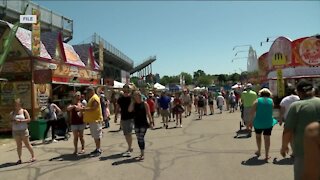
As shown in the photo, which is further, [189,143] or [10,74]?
[10,74]

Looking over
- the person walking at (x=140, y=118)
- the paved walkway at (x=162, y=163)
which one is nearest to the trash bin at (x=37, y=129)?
the paved walkway at (x=162, y=163)

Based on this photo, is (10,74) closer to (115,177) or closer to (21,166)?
(21,166)

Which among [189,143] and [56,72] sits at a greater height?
[56,72]

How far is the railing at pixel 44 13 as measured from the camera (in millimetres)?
26956

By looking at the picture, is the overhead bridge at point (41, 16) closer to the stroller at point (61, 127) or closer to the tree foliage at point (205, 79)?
the stroller at point (61, 127)

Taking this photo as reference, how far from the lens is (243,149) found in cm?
1008

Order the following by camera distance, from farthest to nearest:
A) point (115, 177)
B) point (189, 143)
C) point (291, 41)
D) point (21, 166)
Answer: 1. point (291, 41)
2. point (189, 143)
3. point (21, 166)
4. point (115, 177)

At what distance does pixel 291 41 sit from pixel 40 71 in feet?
54.4

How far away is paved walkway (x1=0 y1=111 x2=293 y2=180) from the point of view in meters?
7.41

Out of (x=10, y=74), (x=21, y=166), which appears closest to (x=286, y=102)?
(x=21, y=166)

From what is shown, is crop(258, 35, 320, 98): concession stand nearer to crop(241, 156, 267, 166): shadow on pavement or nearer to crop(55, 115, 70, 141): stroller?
crop(55, 115, 70, 141): stroller

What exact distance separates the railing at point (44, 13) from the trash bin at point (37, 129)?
15399mm

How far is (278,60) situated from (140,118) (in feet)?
64.2

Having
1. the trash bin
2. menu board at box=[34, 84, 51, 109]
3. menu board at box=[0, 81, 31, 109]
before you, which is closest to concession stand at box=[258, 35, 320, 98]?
menu board at box=[34, 84, 51, 109]
